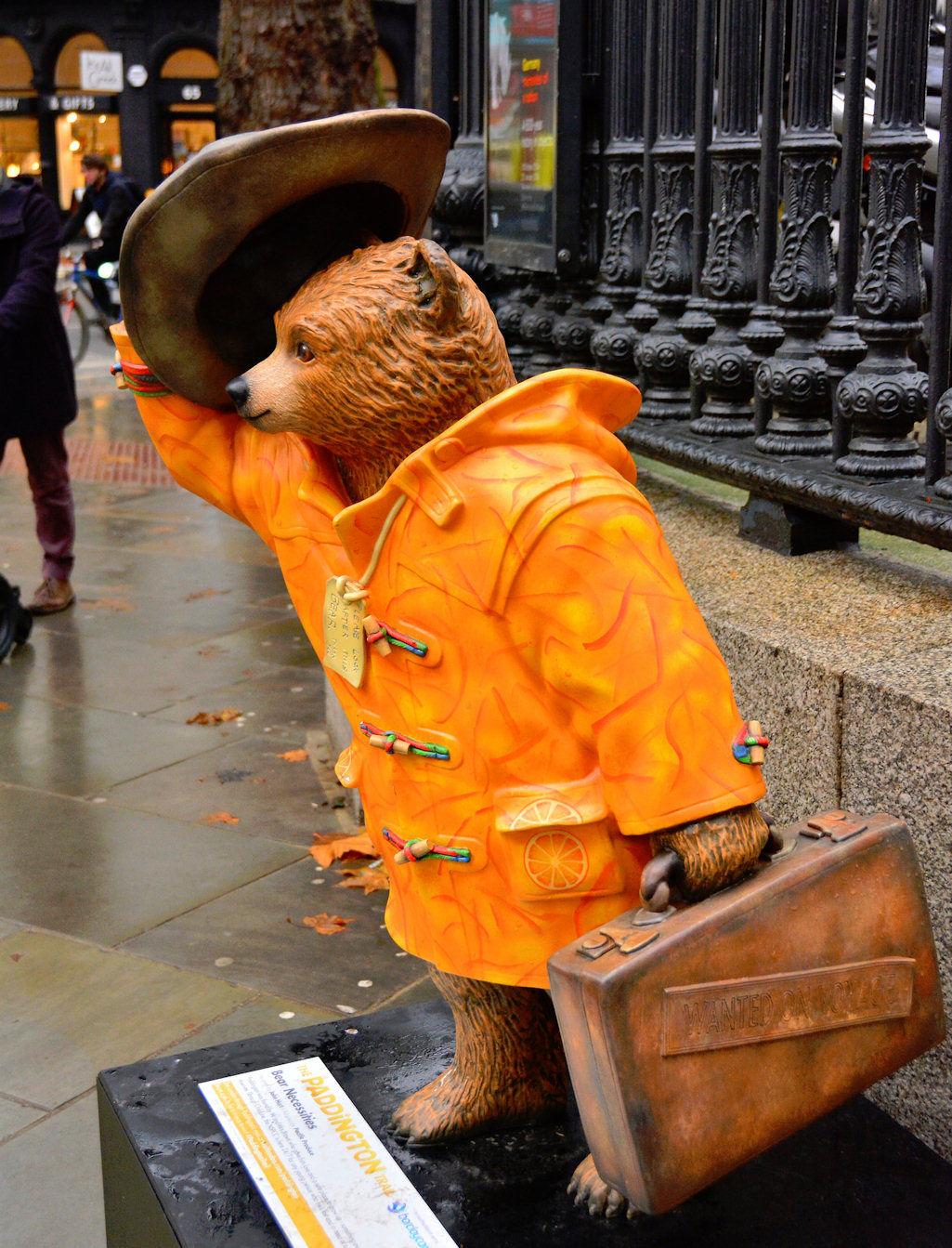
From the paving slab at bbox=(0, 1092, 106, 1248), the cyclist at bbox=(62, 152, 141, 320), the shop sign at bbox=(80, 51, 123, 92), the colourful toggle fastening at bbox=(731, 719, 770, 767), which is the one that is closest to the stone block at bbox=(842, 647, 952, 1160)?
the colourful toggle fastening at bbox=(731, 719, 770, 767)

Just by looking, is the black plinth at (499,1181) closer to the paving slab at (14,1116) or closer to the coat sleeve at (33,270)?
the paving slab at (14,1116)

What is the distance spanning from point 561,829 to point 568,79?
2.77 metres

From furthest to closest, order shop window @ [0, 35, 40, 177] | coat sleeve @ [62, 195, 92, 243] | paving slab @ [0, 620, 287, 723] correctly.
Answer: shop window @ [0, 35, 40, 177] < coat sleeve @ [62, 195, 92, 243] < paving slab @ [0, 620, 287, 723]

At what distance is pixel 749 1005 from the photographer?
5.72 ft

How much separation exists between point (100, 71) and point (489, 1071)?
87.7ft

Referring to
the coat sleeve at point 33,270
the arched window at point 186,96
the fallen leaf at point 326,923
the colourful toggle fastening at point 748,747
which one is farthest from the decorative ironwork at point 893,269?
the arched window at point 186,96

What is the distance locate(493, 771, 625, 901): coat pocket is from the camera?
1846 mm

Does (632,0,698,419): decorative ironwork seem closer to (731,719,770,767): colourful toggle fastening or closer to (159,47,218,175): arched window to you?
(731,719,770,767): colourful toggle fastening

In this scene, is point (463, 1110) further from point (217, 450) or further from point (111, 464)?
point (111, 464)

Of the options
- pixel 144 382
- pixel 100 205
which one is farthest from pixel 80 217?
pixel 144 382

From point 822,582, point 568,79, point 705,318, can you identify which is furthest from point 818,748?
point 568,79

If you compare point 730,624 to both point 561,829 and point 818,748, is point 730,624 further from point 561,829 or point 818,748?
point 561,829

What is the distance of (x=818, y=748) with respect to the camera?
249 cm

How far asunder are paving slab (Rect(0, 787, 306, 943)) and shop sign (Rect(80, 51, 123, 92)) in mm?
23821
